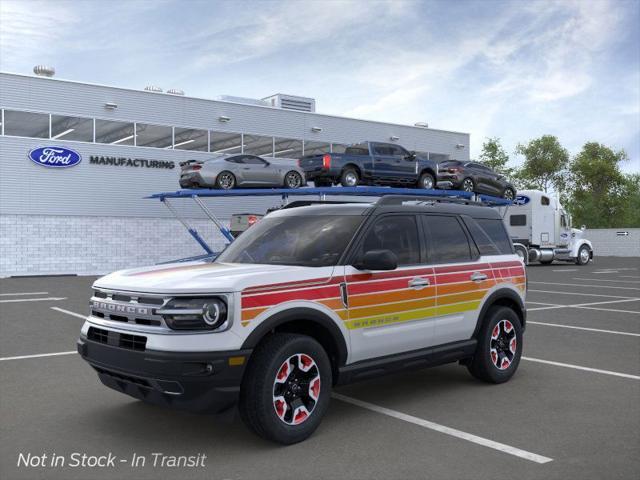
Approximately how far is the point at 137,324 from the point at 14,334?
21.5ft

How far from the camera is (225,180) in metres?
24.1

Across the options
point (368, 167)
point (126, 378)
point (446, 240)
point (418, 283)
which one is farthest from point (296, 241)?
point (368, 167)

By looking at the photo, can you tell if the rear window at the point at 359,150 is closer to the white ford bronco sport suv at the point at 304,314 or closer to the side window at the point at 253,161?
the side window at the point at 253,161

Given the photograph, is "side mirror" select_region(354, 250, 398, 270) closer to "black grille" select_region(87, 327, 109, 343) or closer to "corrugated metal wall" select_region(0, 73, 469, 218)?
"black grille" select_region(87, 327, 109, 343)

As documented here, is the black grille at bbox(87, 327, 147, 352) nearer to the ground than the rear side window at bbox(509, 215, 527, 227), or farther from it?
nearer to the ground

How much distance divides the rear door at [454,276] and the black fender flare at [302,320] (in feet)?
4.15

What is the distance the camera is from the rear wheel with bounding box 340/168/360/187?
22.3 metres

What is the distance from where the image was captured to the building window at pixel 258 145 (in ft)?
108

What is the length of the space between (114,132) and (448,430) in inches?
1060

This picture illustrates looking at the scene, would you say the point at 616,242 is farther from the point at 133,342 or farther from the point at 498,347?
the point at 133,342

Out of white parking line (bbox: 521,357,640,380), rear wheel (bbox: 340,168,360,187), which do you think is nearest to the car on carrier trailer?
rear wheel (bbox: 340,168,360,187)

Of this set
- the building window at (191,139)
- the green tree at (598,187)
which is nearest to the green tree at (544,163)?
the green tree at (598,187)

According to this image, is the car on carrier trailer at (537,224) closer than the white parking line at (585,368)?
No

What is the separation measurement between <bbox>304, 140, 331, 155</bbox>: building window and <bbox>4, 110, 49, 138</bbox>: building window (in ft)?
43.9
